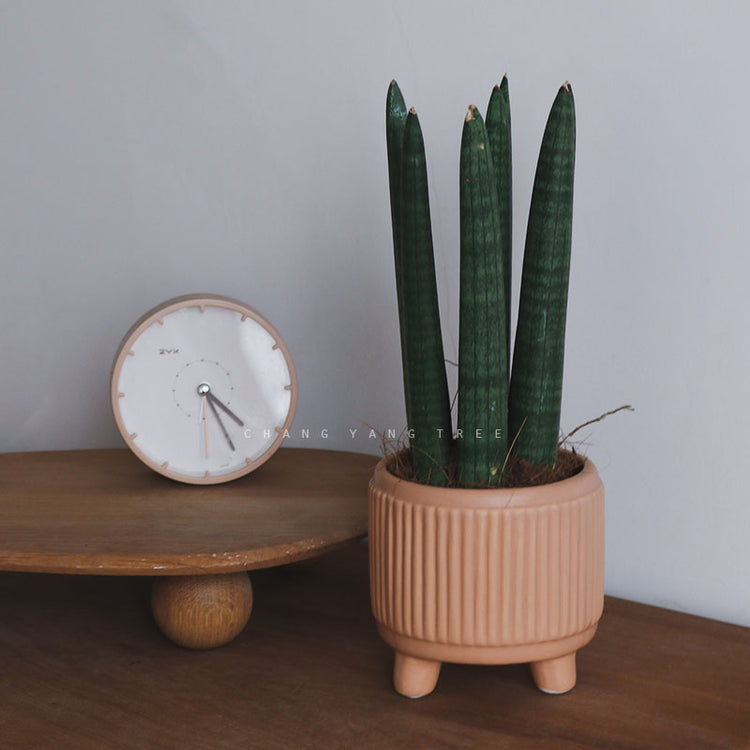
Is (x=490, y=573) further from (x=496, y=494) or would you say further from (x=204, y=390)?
(x=204, y=390)

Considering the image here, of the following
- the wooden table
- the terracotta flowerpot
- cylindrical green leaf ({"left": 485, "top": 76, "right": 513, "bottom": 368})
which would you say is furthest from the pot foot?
cylindrical green leaf ({"left": 485, "top": 76, "right": 513, "bottom": 368})

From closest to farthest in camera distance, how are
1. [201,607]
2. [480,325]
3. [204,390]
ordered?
[480,325]
[201,607]
[204,390]

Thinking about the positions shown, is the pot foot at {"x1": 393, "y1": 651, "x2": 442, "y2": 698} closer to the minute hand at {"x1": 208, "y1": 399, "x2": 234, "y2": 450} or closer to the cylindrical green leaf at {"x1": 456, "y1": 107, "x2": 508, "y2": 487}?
the cylindrical green leaf at {"x1": 456, "y1": 107, "x2": 508, "y2": 487}

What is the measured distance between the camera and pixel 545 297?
0.68 metres

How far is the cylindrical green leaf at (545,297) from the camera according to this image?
65 centimetres

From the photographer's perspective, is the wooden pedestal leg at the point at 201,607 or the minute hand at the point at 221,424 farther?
the minute hand at the point at 221,424

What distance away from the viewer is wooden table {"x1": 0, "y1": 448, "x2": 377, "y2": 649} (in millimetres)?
711

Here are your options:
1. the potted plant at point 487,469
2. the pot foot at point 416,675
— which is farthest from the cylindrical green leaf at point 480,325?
the pot foot at point 416,675

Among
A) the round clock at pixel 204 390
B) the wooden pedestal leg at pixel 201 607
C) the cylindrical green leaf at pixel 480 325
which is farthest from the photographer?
the round clock at pixel 204 390

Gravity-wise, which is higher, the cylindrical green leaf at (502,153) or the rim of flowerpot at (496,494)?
the cylindrical green leaf at (502,153)

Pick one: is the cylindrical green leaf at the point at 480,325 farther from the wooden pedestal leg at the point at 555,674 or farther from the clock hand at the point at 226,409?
the clock hand at the point at 226,409

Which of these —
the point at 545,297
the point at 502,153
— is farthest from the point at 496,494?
the point at 502,153

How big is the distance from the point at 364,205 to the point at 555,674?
51 centimetres

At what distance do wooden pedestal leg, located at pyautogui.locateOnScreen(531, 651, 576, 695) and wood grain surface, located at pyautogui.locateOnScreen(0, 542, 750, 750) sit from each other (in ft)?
0.04
